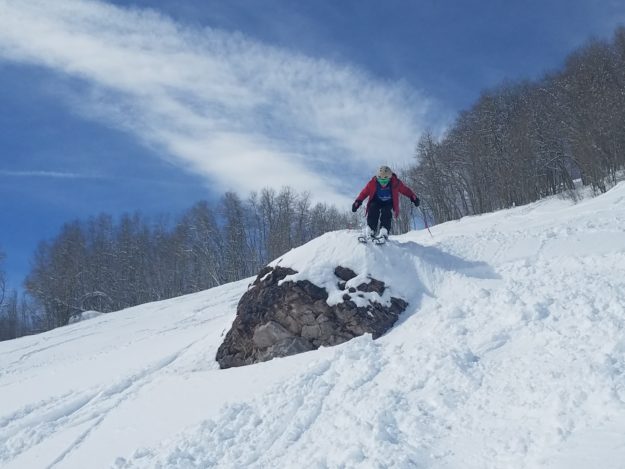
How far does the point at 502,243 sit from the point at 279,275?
4727 mm

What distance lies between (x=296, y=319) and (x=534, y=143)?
96.6ft

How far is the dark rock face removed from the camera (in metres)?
7.86

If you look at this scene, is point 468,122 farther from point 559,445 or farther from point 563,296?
point 559,445

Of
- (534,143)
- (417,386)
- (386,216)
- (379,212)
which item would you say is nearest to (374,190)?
(379,212)

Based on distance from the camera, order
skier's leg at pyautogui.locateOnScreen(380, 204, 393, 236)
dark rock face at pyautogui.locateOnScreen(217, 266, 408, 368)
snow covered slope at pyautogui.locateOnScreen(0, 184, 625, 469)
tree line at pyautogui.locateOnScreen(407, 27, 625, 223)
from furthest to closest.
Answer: tree line at pyautogui.locateOnScreen(407, 27, 625, 223) → skier's leg at pyautogui.locateOnScreen(380, 204, 393, 236) → dark rock face at pyautogui.locateOnScreen(217, 266, 408, 368) → snow covered slope at pyautogui.locateOnScreen(0, 184, 625, 469)

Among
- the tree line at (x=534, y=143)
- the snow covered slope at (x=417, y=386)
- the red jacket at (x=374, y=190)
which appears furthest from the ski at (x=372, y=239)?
the tree line at (x=534, y=143)

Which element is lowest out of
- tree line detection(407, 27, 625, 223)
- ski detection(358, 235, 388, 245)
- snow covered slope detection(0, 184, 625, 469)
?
snow covered slope detection(0, 184, 625, 469)

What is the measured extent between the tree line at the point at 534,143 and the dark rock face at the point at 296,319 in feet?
65.8

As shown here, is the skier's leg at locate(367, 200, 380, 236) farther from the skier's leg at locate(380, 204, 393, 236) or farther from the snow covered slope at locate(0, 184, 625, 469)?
the snow covered slope at locate(0, 184, 625, 469)

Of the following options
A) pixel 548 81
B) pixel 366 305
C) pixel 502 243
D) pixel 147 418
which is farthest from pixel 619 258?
pixel 548 81

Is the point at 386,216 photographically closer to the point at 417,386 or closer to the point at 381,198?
the point at 381,198

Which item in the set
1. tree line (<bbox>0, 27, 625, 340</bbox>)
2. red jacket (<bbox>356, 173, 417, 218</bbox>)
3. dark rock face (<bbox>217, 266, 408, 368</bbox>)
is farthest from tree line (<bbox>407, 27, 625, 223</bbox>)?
dark rock face (<bbox>217, 266, 408, 368</bbox>)

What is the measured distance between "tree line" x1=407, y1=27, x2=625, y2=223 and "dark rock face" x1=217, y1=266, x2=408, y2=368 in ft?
65.8

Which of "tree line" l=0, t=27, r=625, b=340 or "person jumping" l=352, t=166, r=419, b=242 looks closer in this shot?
"person jumping" l=352, t=166, r=419, b=242
